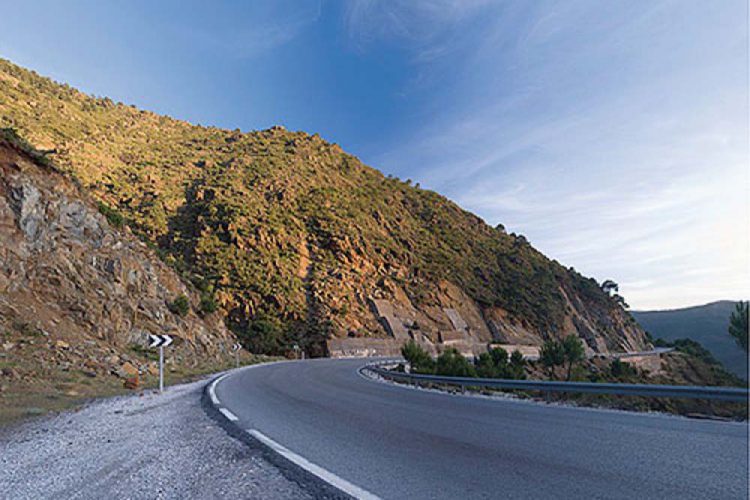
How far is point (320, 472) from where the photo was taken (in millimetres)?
3918

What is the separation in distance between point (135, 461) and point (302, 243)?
53924 millimetres

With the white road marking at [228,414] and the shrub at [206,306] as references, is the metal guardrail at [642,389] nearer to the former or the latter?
the white road marking at [228,414]

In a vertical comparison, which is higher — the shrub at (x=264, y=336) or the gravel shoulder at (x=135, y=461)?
the gravel shoulder at (x=135, y=461)

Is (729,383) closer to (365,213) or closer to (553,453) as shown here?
(365,213)

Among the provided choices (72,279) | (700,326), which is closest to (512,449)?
(72,279)

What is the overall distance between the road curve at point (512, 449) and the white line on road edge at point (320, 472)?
11 cm

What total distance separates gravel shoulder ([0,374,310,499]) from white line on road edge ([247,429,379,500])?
20 cm

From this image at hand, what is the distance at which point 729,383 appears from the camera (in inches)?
1967

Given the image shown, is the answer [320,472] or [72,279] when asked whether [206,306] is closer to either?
[72,279]

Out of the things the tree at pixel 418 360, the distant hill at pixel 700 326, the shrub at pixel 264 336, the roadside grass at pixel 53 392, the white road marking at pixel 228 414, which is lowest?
the distant hill at pixel 700 326

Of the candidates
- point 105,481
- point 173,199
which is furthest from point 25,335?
point 173,199

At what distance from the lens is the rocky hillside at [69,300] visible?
1352 cm

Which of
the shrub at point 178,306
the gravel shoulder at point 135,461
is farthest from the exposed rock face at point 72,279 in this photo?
the gravel shoulder at point 135,461

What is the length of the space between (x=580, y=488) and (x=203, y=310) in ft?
115
